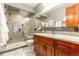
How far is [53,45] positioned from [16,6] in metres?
0.77

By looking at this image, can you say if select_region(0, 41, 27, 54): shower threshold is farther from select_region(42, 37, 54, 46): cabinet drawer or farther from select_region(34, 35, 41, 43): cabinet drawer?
select_region(42, 37, 54, 46): cabinet drawer

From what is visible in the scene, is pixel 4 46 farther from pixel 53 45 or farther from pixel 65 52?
pixel 65 52

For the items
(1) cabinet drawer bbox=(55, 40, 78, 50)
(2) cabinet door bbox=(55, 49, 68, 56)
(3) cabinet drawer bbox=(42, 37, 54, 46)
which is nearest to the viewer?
(1) cabinet drawer bbox=(55, 40, 78, 50)

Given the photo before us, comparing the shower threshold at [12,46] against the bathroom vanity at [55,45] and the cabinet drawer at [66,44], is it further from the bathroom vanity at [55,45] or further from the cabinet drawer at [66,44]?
the cabinet drawer at [66,44]

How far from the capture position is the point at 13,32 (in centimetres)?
164

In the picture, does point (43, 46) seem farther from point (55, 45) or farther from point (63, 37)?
point (63, 37)

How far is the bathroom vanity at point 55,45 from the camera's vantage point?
52.9 inches

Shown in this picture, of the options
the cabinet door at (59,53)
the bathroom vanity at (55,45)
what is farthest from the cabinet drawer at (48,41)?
the cabinet door at (59,53)

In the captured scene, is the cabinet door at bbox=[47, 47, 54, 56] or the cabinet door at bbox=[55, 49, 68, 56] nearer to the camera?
the cabinet door at bbox=[55, 49, 68, 56]

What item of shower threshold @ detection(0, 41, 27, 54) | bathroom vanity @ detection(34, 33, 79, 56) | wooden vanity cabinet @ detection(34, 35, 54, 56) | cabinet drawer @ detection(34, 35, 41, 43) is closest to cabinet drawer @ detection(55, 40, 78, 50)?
bathroom vanity @ detection(34, 33, 79, 56)

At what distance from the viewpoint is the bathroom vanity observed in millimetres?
1345

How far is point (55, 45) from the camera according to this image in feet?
5.06

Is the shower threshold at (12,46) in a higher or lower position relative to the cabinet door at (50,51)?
higher

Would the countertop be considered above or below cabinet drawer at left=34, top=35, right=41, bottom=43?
above
